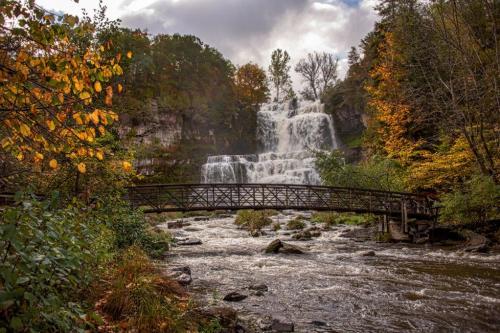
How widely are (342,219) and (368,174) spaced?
395cm

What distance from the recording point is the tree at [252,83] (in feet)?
178

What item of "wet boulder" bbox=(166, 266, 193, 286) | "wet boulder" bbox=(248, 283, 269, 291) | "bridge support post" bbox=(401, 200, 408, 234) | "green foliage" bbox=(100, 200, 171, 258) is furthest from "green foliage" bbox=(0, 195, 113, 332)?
"bridge support post" bbox=(401, 200, 408, 234)

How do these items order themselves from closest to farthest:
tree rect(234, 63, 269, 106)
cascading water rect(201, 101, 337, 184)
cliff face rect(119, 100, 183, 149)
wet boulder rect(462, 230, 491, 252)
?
wet boulder rect(462, 230, 491, 252)
cascading water rect(201, 101, 337, 184)
cliff face rect(119, 100, 183, 149)
tree rect(234, 63, 269, 106)

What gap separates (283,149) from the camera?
41.9 m

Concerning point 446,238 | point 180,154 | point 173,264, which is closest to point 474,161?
point 446,238

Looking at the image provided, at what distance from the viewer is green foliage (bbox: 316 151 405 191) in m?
22.9

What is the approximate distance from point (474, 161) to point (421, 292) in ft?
39.0

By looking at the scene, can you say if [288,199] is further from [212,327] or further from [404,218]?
[212,327]

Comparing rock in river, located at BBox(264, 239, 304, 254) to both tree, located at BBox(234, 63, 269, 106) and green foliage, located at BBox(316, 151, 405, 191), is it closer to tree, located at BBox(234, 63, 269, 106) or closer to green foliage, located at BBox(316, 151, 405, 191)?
green foliage, located at BBox(316, 151, 405, 191)

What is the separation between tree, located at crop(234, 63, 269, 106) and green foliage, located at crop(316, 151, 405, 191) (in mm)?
28965

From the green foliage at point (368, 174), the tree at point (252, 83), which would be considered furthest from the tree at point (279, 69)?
the green foliage at point (368, 174)

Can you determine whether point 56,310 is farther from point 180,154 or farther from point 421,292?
point 180,154

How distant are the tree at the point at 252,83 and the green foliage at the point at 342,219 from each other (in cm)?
2942

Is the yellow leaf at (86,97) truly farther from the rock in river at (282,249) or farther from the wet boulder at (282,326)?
the rock in river at (282,249)
